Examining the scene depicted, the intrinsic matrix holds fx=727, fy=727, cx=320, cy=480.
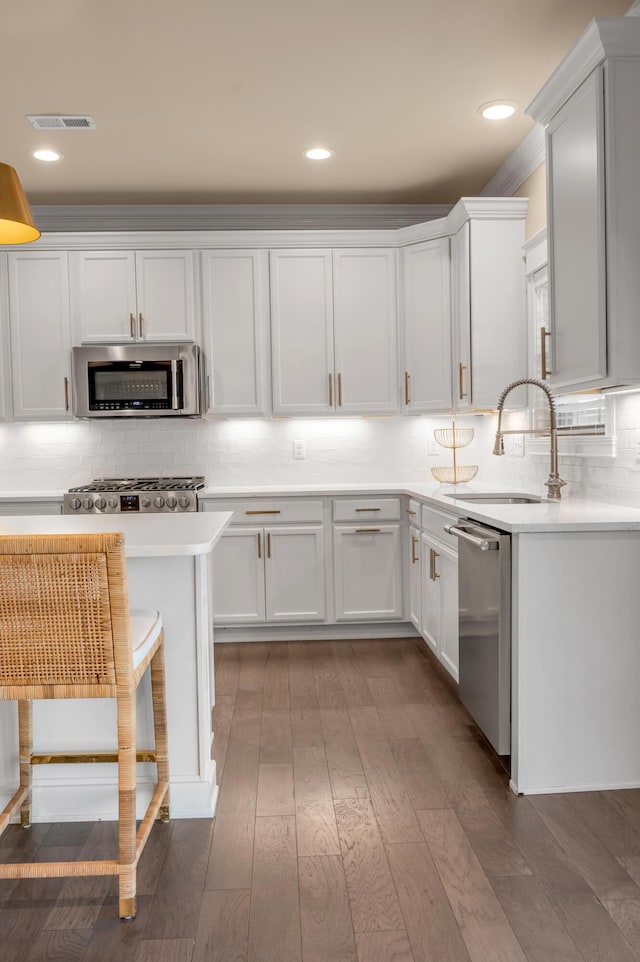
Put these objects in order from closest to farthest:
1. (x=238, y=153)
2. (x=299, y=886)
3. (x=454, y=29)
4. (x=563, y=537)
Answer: (x=299, y=886) < (x=563, y=537) < (x=454, y=29) < (x=238, y=153)

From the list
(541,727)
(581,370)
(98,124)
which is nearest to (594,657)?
(541,727)

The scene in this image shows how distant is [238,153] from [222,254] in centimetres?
76

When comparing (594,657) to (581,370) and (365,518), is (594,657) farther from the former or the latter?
(365,518)

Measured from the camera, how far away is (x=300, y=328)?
4.58 m

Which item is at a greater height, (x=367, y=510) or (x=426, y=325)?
(x=426, y=325)

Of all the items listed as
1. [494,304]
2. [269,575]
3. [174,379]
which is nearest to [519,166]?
[494,304]

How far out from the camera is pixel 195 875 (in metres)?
1.96

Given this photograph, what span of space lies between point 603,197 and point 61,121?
2.57 metres

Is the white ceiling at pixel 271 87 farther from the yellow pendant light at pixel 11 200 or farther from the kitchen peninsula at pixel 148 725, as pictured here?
the kitchen peninsula at pixel 148 725

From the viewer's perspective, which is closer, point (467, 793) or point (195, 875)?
point (195, 875)

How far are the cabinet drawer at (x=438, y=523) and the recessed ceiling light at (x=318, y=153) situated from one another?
1970 mm

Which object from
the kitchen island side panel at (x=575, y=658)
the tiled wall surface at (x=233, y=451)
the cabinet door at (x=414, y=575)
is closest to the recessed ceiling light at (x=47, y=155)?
the tiled wall surface at (x=233, y=451)

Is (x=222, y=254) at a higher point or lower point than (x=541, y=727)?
higher

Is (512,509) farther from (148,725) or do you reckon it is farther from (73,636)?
(73,636)
